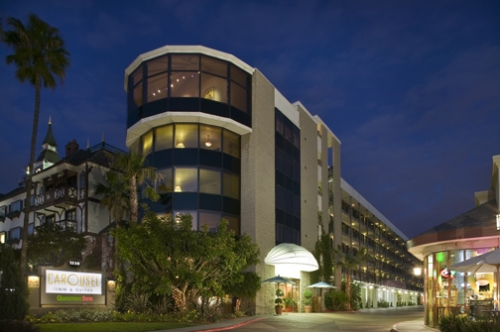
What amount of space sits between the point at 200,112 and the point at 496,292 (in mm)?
22924

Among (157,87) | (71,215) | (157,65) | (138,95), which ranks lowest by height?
(71,215)

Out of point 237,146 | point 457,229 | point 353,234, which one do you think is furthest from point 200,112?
point 353,234

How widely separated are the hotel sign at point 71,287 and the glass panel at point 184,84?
14.1 meters

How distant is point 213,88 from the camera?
39.5 m

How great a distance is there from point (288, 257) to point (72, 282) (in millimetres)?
16211

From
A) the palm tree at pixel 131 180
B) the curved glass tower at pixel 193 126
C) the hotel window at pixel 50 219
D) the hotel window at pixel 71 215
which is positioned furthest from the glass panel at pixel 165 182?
the hotel window at pixel 50 219

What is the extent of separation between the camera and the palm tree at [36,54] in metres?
27.2

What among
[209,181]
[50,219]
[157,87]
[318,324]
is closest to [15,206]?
[50,219]

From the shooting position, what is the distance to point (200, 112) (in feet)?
125

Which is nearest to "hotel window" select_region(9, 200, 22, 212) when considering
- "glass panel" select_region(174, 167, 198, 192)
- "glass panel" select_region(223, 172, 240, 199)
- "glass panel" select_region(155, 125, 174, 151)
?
"glass panel" select_region(155, 125, 174, 151)

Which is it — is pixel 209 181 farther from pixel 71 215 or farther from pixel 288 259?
pixel 71 215

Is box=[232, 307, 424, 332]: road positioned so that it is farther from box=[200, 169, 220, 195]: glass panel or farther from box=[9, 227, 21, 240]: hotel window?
box=[9, 227, 21, 240]: hotel window

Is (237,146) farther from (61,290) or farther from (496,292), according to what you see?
(496,292)

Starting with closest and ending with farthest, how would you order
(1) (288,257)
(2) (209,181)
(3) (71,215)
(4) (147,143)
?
(2) (209,181) < (1) (288,257) < (4) (147,143) < (3) (71,215)
